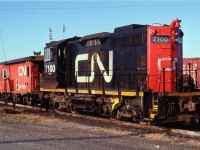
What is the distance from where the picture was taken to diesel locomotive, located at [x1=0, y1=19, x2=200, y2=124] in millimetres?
13047

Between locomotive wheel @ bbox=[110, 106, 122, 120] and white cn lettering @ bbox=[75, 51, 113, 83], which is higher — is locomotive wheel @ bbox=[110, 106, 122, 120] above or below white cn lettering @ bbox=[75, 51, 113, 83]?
Answer: below

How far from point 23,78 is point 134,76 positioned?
13597 mm

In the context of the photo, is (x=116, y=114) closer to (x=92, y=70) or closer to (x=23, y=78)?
(x=92, y=70)

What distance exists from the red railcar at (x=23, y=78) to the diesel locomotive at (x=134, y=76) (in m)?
6.03

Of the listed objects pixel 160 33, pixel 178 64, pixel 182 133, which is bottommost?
pixel 182 133

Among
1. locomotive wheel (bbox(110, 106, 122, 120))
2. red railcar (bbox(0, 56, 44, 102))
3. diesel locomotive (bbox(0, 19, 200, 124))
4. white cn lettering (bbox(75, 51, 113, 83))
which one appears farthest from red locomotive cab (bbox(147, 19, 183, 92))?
red railcar (bbox(0, 56, 44, 102))

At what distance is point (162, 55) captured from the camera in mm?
14023

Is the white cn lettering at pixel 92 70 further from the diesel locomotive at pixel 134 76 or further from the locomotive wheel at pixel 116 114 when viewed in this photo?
the locomotive wheel at pixel 116 114

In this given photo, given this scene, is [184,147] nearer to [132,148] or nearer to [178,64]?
[132,148]

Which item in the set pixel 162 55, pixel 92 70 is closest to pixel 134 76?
pixel 162 55

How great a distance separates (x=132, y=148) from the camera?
8750 mm

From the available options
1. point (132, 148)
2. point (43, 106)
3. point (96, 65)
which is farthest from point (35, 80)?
point (132, 148)

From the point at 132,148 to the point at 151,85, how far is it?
558 cm

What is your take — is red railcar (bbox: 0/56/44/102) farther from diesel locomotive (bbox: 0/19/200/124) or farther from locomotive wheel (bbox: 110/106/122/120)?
locomotive wheel (bbox: 110/106/122/120)
